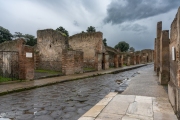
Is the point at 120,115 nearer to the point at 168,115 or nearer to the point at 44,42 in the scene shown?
the point at 168,115

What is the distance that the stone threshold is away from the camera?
3.52 metres

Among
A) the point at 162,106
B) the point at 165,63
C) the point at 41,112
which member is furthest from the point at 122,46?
the point at 41,112

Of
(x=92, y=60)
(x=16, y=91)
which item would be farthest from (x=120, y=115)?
(x=92, y=60)

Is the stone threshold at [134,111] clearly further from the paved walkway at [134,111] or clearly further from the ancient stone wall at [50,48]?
the ancient stone wall at [50,48]

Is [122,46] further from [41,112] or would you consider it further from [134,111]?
[41,112]

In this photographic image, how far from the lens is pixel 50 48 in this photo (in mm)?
15594

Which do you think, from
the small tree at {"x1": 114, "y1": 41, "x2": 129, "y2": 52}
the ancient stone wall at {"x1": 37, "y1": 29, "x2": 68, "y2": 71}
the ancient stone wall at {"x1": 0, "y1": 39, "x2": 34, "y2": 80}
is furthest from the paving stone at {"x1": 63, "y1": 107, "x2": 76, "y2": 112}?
the small tree at {"x1": 114, "y1": 41, "x2": 129, "y2": 52}

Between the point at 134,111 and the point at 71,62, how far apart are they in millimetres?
10008

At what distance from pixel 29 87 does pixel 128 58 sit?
89.4 feet

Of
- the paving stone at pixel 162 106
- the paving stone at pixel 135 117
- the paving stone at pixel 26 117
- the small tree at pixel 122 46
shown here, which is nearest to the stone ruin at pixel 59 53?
the paving stone at pixel 26 117

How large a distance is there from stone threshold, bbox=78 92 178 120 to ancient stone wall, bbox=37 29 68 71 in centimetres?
1074

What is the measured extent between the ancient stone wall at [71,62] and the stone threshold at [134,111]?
866 centimetres

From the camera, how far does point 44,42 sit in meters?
15.9

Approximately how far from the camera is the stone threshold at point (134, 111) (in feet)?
11.5
